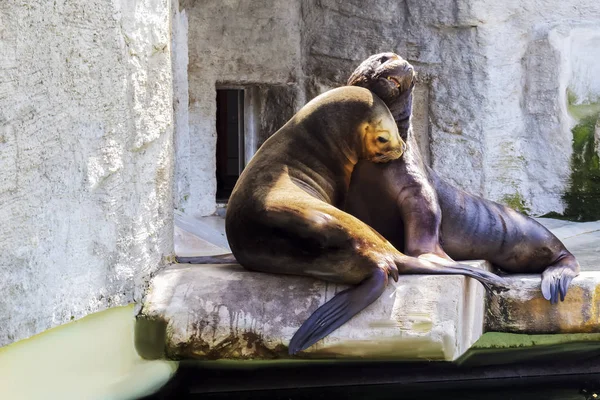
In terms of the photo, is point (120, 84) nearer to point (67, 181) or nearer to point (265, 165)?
point (67, 181)

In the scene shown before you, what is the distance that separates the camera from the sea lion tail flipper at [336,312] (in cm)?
309

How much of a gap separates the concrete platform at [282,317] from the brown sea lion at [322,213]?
5 cm

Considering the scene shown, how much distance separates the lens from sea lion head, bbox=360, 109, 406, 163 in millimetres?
3596

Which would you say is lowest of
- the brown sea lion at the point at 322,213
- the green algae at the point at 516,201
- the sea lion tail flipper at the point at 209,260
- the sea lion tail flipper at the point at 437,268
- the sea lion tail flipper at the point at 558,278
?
the green algae at the point at 516,201

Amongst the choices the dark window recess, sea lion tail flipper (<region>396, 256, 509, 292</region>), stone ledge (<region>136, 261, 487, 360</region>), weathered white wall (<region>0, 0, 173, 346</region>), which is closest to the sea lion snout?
sea lion tail flipper (<region>396, 256, 509, 292</region>)

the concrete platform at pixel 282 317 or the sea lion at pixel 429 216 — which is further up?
the sea lion at pixel 429 216

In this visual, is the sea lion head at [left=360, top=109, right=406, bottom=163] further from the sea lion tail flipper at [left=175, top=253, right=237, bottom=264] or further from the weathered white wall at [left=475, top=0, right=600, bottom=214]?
the weathered white wall at [left=475, top=0, right=600, bottom=214]

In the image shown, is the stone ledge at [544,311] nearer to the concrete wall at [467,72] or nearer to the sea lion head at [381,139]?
the sea lion head at [381,139]

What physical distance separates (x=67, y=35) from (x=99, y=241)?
674 millimetres

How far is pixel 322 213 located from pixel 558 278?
1.09m

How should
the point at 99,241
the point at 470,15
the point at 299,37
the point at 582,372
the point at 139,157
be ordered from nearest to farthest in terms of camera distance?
1. the point at 99,241
2. the point at 139,157
3. the point at 582,372
4. the point at 470,15
5. the point at 299,37

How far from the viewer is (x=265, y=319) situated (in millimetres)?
3178

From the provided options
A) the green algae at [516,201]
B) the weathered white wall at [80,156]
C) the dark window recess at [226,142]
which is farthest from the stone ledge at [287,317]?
the dark window recess at [226,142]

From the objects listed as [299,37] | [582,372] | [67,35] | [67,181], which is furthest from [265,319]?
[299,37]
